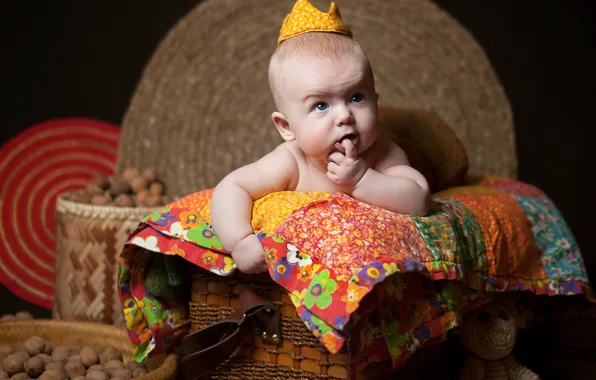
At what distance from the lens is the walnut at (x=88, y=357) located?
1.54 metres

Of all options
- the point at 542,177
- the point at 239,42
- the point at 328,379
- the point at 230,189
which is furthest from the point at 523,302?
the point at 239,42

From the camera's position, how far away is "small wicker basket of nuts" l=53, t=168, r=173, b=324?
1.83 m

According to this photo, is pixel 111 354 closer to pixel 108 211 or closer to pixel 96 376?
pixel 96 376

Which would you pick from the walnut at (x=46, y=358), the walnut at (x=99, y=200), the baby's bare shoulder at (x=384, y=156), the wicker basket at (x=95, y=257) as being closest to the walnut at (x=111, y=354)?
the walnut at (x=46, y=358)

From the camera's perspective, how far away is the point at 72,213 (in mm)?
1882

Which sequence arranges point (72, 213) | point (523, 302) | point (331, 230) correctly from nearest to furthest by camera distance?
point (331, 230), point (523, 302), point (72, 213)

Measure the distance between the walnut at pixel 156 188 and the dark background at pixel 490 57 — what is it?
54cm

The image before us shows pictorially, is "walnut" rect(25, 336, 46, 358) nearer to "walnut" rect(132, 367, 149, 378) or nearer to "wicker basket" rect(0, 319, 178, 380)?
"wicker basket" rect(0, 319, 178, 380)

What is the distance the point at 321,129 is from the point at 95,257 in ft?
2.83

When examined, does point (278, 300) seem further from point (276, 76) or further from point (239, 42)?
point (239, 42)

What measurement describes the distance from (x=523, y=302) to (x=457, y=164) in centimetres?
35

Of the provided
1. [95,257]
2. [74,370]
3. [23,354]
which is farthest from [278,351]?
[95,257]

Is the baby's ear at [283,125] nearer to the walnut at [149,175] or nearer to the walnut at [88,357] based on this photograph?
the walnut at [88,357]

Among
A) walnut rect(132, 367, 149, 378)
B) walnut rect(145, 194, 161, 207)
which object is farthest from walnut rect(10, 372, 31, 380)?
walnut rect(145, 194, 161, 207)
